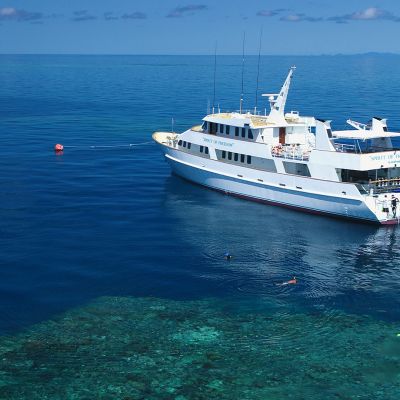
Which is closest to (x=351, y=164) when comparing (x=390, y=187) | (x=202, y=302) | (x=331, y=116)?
(x=390, y=187)

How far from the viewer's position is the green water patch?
25.8 metres

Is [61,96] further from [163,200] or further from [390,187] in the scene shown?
[390,187]

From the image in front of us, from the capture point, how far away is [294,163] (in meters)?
53.0

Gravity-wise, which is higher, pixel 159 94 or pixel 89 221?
pixel 159 94

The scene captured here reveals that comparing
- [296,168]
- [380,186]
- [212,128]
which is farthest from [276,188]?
[212,128]

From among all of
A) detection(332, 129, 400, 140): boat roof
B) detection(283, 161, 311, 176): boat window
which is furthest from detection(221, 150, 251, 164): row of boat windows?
detection(332, 129, 400, 140): boat roof

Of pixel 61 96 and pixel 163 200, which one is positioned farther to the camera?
pixel 61 96

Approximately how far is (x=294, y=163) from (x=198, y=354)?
28232 millimetres

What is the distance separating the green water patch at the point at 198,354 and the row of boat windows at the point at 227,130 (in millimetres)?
25893

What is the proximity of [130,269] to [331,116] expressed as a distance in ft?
237

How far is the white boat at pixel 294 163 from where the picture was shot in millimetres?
48750

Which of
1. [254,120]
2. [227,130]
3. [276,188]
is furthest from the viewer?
[227,130]

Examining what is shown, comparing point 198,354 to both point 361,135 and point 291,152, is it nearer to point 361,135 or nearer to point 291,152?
point 291,152

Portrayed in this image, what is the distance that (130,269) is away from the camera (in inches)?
1518
